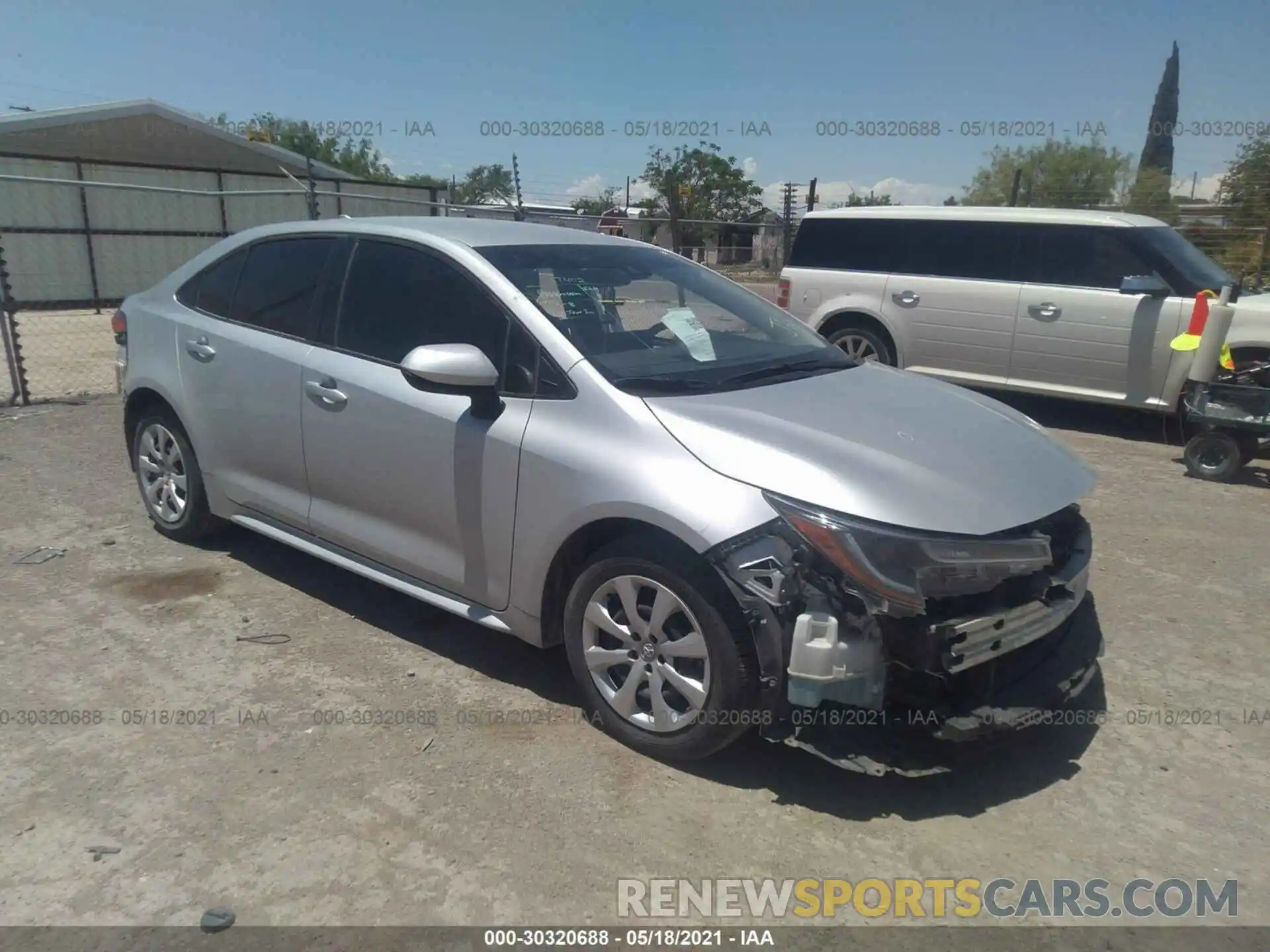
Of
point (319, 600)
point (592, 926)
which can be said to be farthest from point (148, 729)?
point (592, 926)

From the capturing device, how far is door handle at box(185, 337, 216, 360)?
14.9ft

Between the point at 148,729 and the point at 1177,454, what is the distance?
25.1 feet

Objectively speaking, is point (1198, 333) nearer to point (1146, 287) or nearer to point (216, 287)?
point (1146, 287)

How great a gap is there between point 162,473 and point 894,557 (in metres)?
4.06

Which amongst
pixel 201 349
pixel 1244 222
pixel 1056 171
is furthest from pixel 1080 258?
pixel 1056 171

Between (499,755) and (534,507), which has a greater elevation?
(534,507)

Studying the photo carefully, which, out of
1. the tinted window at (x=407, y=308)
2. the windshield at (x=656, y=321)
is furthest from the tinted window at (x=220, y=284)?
the windshield at (x=656, y=321)

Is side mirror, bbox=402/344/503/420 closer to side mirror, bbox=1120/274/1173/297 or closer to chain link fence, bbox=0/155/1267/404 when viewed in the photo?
side mirror, bbox=1120/274/1173/297

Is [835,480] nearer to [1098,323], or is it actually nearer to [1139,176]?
[1098,323]

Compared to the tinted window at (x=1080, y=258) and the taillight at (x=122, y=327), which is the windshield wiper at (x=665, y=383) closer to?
the taillight at (x=122, y=327)

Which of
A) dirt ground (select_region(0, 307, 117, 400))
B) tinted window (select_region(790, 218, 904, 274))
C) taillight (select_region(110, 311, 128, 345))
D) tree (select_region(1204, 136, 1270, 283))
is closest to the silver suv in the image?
taillight (select_region(110, 311, 128, 345))

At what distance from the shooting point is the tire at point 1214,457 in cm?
671

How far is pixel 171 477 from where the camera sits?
16.4ft

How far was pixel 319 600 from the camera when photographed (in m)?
4.47
